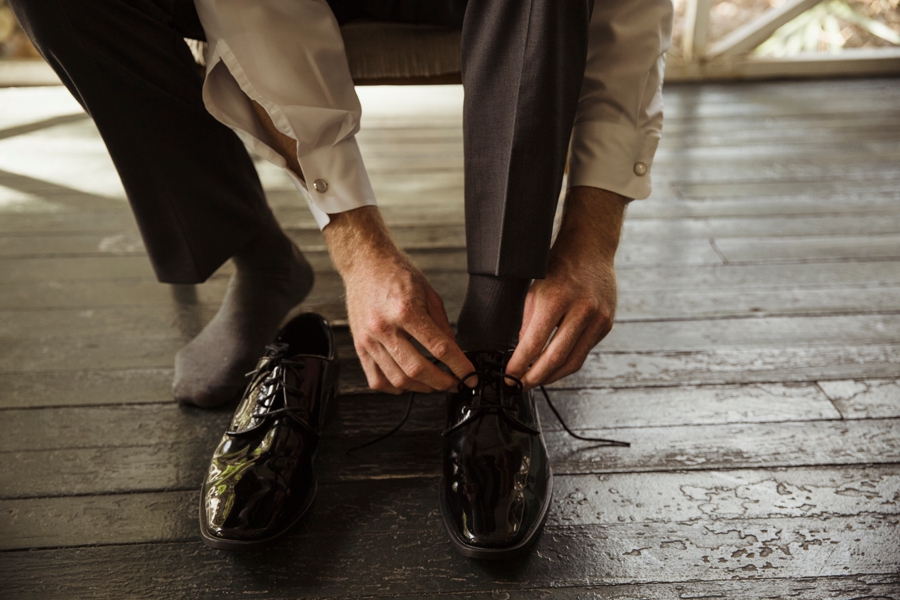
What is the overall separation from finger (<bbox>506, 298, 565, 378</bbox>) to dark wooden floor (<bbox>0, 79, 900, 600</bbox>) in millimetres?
182

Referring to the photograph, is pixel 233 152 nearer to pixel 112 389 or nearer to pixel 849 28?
pixel 112 389

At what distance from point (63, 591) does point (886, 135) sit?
2.17m

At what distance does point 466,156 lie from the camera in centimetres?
64

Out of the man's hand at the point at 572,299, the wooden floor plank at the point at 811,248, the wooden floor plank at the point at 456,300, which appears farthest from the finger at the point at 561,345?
the wooden floor plank at the point at 811,248

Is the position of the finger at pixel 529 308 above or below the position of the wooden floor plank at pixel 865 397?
above

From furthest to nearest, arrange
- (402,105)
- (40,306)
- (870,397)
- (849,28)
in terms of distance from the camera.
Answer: (849,28), (402,105), (40,306), (870,397)

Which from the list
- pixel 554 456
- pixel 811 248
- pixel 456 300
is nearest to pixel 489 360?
pixel 554 456

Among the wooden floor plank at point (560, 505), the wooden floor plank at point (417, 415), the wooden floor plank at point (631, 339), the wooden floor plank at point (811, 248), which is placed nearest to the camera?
the wooden floor plank at point (560, 505)

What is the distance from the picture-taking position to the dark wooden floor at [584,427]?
0.63 m

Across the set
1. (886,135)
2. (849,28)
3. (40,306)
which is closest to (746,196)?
(886,135)

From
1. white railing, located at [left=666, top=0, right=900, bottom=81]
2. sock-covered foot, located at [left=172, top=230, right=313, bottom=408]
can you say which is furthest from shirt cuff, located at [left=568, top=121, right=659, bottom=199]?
white railing, located at [left=666, top=0, right=900, bottom=81]

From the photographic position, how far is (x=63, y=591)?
62 centimetres

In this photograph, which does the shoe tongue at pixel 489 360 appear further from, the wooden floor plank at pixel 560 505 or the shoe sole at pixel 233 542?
the shoe sole at pixel 233 542

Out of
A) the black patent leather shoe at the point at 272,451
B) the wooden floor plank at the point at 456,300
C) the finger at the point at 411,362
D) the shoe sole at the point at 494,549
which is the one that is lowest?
the wooden floor plank at the point at 456,300
